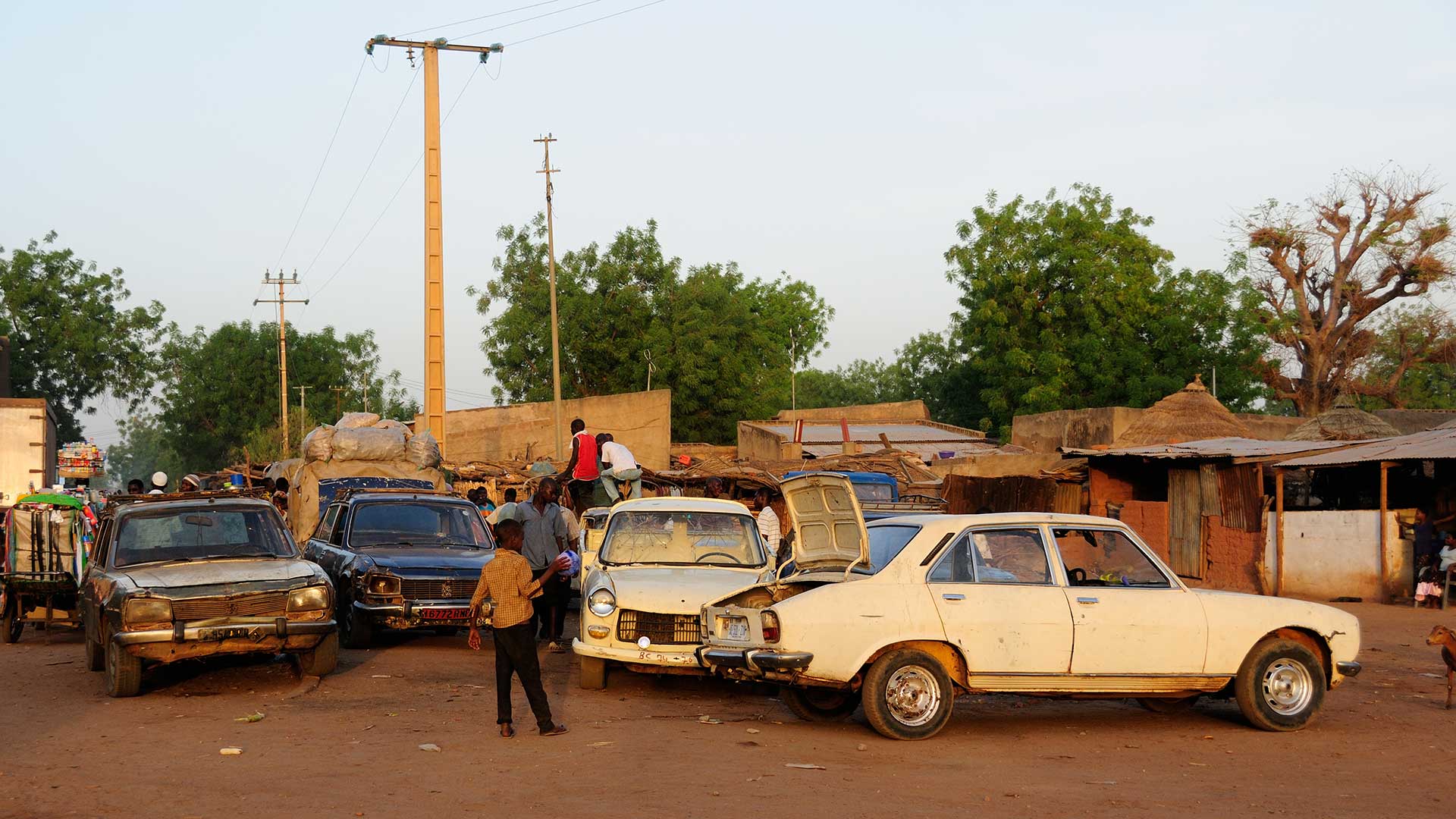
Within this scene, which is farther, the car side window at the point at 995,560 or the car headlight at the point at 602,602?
the car headlight at the point at 602,602

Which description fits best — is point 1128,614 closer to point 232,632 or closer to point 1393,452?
point 232,632

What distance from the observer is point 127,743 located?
30.2ft

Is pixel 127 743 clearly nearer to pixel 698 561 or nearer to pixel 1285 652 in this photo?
pixel 698 561

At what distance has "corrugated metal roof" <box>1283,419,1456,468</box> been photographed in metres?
19.0

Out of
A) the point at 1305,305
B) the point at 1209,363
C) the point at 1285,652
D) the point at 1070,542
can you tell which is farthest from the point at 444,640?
the point at 1209,363

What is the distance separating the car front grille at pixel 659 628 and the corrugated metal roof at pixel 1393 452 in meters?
12.6

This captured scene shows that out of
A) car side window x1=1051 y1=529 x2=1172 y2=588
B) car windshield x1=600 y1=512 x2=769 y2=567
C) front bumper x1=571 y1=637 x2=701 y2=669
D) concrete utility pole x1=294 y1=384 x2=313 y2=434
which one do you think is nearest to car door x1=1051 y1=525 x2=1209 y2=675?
car side window x1=1051 y1=529 x2=1172 y2=588

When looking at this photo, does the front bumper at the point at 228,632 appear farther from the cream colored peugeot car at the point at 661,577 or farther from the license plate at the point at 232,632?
the cream colored peugeot car at the point at 661,577

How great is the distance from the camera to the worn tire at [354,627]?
47.0ft

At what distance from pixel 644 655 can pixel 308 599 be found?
3.13 m

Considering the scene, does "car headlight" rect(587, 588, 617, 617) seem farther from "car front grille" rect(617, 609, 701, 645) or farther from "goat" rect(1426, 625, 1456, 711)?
"goat" rect(1426, 625, 1456, 711)

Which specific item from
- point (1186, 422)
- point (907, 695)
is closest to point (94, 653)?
point (907, 695)

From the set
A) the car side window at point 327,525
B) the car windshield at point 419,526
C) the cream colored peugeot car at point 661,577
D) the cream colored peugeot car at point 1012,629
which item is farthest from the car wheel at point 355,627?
the cream colored peugeot car at point 1012,629

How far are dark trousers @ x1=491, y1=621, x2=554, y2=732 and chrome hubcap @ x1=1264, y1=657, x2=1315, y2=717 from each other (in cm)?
523
